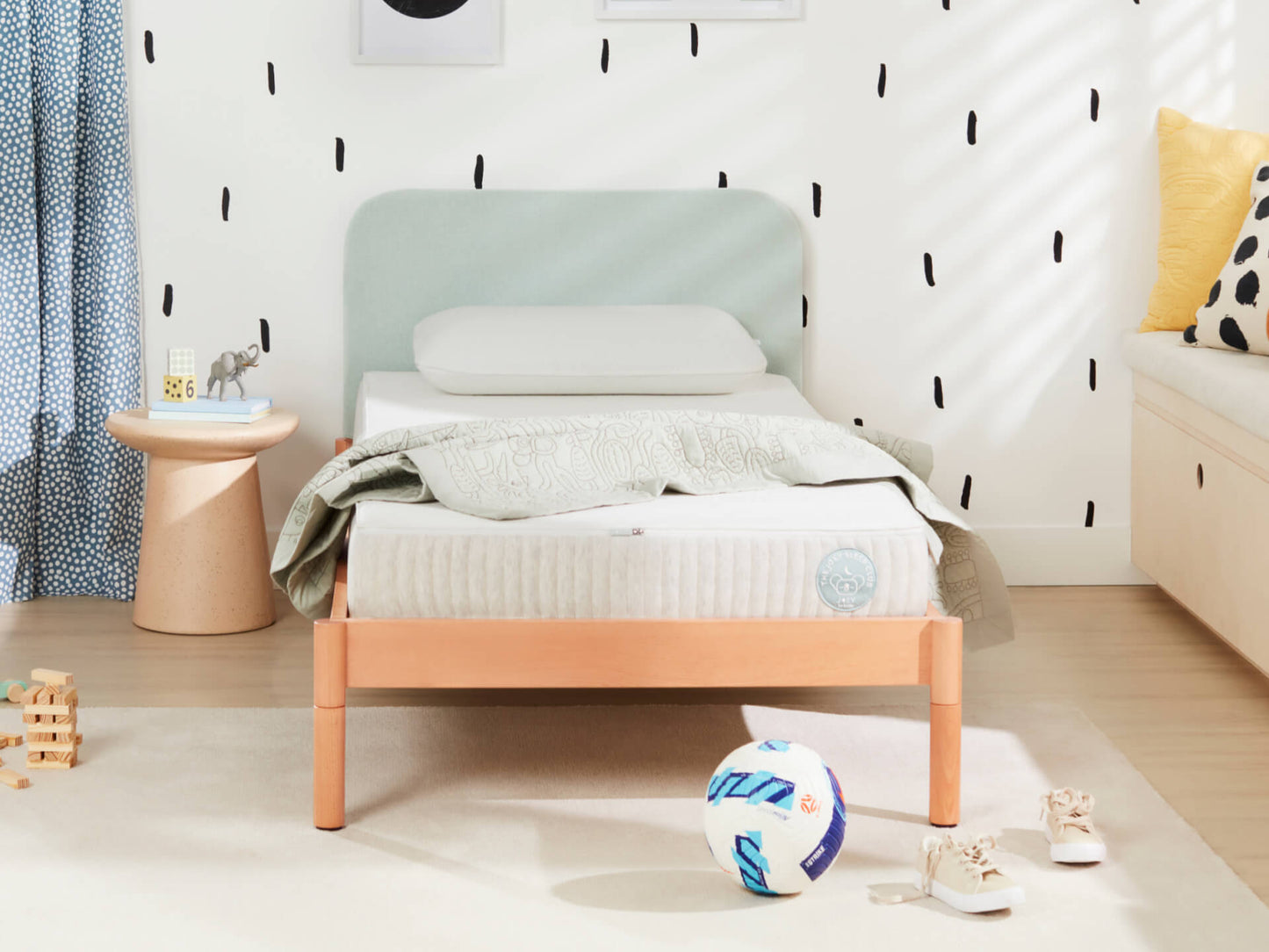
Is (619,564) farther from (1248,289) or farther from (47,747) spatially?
(1248,289)

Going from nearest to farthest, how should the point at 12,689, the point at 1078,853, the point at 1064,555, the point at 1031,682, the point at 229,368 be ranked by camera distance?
the point at 1078,853, the point at 12,689, the point at 1031,682, the point at 229,368, the point at 1064,555

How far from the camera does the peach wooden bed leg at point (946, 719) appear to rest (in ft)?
6.63

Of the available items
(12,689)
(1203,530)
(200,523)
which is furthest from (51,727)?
(1203,530)

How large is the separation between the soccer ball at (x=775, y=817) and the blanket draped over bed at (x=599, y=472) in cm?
51

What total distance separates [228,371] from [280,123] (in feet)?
2.23

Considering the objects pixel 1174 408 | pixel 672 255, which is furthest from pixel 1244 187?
pixel 672 255

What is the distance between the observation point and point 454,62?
128 inches

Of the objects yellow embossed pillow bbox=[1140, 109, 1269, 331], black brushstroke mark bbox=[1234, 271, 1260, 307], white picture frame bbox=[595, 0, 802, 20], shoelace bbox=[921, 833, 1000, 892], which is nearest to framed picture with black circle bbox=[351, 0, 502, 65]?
white picture frame bbox=[595, 0, 802, 20]

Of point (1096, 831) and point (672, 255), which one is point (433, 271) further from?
point (1096, 831)

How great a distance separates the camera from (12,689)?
2.47 metres

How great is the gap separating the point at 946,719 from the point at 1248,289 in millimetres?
1412

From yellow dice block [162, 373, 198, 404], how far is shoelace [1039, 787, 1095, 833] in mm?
1937

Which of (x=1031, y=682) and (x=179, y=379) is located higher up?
(x=179, y=379)

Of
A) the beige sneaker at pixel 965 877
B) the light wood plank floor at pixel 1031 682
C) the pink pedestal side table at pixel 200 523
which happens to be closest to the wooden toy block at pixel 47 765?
the light wood plank floor at pixel 1031 682
